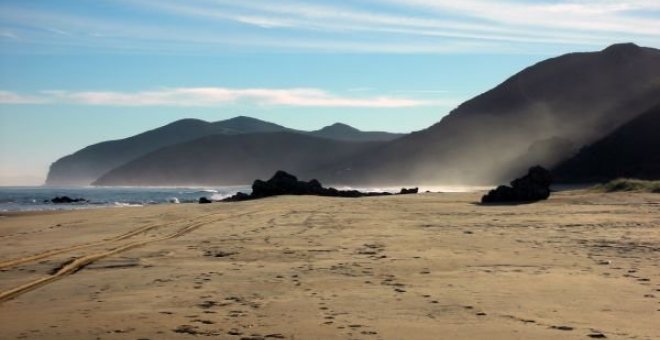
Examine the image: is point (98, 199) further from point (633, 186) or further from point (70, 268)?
point (70, 268)

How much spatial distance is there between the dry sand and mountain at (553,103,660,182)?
57633mm

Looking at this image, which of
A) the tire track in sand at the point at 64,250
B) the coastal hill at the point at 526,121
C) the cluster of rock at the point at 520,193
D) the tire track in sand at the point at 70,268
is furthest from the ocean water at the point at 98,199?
the coastal hill at the point at 526,121

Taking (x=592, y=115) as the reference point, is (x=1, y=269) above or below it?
below

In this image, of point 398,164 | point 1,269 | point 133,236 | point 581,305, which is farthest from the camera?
point 398,164

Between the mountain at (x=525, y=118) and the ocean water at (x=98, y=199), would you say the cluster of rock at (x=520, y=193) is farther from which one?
the mountain at (x=525, y=118)

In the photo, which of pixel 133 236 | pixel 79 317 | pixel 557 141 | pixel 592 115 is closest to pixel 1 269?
pixel 79 317

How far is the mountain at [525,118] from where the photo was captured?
111125 millimetres

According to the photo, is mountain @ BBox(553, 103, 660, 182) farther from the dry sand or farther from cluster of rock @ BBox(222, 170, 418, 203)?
the dry sand

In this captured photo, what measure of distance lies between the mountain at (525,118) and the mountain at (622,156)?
15.1 m

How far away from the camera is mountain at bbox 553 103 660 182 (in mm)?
69844

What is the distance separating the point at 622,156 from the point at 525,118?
55.6 metres

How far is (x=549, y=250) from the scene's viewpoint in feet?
39.2

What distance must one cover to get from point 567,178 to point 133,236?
215 feet

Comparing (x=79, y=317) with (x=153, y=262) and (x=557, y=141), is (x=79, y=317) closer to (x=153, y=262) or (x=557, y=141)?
(x=153, y=262)
